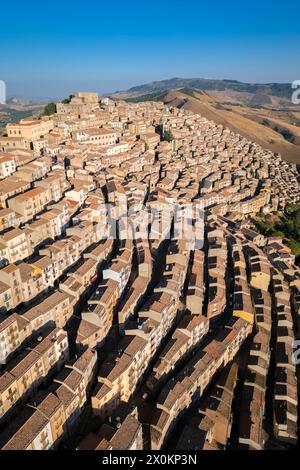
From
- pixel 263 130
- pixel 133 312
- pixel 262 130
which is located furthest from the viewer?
pixel 263 130

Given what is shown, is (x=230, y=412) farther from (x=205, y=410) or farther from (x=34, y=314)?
(x=34, y=314)

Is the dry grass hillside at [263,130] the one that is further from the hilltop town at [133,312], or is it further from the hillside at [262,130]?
the hilltop town at [133,312]

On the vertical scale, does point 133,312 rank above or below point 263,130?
below

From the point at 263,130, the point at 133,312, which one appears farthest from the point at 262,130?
the point at 133,312

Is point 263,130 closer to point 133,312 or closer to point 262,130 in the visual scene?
point 262,130

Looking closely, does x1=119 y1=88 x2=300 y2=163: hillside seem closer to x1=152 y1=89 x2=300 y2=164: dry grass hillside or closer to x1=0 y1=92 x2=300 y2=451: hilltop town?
x1=152 y1=89 x2=300 y2=164: dry grass hillside

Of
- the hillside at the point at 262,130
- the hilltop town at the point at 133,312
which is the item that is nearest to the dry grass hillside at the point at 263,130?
the hillside at the point at 262,130

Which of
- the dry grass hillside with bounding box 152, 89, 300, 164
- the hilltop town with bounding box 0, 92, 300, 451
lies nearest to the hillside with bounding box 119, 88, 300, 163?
the dry grass hillside with bounding box 152, 89, 300, 164
